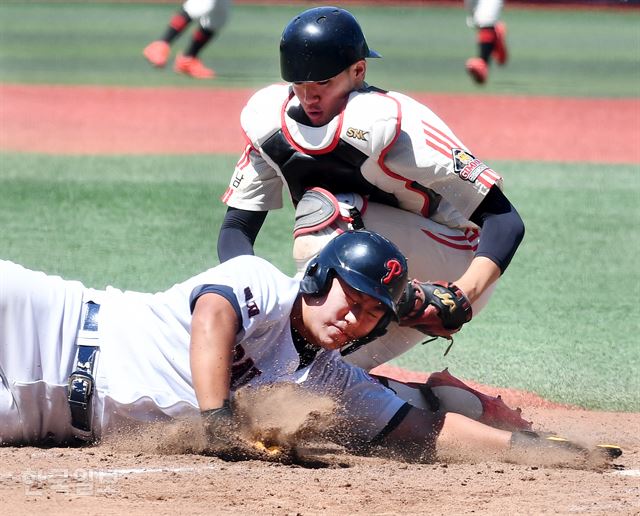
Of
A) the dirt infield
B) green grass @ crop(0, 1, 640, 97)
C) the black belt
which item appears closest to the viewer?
the dirt infield

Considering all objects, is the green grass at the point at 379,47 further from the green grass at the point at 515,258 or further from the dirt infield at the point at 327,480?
the dirt infield at the point at 327,480

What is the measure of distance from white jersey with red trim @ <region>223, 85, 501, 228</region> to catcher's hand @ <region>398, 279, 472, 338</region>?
0.46 metres

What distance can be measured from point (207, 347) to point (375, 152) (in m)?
1.09

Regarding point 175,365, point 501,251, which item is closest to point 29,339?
point 175,365

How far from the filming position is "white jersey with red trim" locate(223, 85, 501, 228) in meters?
4.07

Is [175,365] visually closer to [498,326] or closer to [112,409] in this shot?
[112,409]

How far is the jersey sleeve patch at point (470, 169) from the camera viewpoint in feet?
13.4

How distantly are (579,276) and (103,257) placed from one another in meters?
2.79

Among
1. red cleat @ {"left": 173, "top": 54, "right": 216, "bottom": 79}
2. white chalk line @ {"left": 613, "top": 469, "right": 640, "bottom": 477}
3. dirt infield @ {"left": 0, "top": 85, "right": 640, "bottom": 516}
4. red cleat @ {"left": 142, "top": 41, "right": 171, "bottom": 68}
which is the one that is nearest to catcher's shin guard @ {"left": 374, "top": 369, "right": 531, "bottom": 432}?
dirt infield @ {"left": 0, "top": 85, "right": 640, "bottom": 516}

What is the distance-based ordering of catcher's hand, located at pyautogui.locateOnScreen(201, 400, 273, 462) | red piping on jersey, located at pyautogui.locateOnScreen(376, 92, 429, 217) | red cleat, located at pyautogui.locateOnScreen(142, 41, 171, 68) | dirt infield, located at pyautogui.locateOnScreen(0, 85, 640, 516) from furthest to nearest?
1. red cleat, located at pyautogui.locateOnScreen(142, 41, 171, 68)
2. red piping on jersey, located at pyautogui.locateOnScreen(376, 92, 429, 217)
3. catcher's hand, located at pyautogui.locateOnScreen(201, 400, 273, 462)
4. dirt infield, located at pyautogui.locateOnScreen(0, 85, 640, 516)

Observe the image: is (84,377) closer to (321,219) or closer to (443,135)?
(321,219)

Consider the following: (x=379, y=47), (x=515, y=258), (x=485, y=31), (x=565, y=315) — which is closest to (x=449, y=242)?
(x=565, y=315)

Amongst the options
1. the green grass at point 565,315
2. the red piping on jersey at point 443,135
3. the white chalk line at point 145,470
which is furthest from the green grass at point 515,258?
the white chalk line at point 145,470

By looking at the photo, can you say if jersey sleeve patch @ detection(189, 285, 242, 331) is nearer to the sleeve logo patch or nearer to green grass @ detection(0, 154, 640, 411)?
the sleeve logo patch
